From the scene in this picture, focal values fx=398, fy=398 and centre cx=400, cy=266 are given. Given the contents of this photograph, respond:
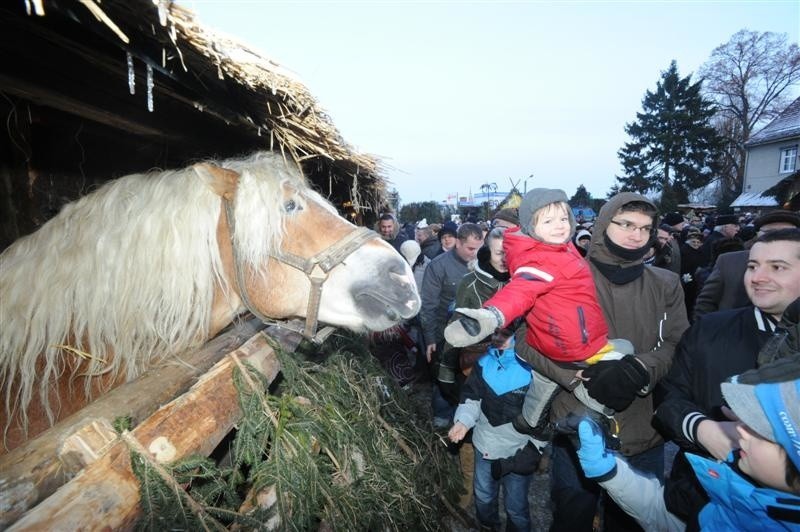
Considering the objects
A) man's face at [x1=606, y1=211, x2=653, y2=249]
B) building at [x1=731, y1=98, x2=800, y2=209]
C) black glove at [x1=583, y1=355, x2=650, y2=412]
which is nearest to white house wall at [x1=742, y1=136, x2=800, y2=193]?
building at [x1=731, y1=98, x2=800, y2=209]

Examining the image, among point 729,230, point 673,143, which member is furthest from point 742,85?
point 729,230

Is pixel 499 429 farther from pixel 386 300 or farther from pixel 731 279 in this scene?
pixel 731 279

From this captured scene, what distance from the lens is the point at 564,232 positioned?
2.35 metres

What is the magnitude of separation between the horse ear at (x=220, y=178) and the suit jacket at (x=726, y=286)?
4.32 m

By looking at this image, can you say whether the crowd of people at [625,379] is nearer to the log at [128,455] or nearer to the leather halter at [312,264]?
the leather halter at [312,264]

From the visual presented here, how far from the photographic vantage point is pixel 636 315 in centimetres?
248

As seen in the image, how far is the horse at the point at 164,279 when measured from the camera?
170 centimetres

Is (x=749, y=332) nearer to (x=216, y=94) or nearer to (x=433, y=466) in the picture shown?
(x=433, y=466)

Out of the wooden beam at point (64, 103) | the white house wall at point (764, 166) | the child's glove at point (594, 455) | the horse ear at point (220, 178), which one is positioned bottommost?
the child's glove at point (594, 455)

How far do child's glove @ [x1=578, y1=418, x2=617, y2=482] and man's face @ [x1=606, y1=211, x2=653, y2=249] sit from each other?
1132 mm

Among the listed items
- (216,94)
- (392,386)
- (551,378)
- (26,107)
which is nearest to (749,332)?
(551,378)

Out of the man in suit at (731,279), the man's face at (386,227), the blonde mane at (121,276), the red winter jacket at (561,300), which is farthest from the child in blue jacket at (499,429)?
the man's face at (386,227)

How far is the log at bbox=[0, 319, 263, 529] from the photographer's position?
980mm

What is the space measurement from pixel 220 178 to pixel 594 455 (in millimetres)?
2171
